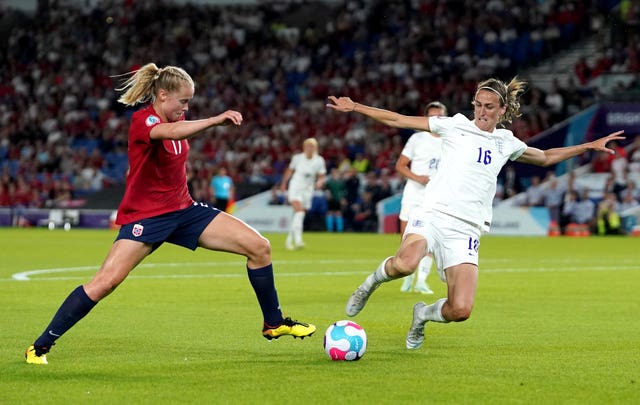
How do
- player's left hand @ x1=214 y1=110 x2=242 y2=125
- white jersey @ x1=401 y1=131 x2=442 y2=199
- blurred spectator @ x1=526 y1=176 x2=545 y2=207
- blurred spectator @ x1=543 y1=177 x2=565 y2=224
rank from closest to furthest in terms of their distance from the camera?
player's left hand @ x1=214 y1=110 x2=242 y2=125, white jersey @ x1=401 y1=131 x2=442 y2=199, blurred spectator @ x1=543 y1=177 x2=565 y2=224, blurred spectator @ x1=526 y1=176 x2=545 y2=207

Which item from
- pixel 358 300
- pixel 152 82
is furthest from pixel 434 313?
pixel 152 82

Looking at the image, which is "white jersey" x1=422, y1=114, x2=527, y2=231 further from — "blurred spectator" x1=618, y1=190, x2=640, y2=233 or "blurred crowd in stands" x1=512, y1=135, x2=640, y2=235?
"blurred spectator" x1=618, y1=190, x2=640, y2=233

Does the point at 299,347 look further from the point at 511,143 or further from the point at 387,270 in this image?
the point at 511,143

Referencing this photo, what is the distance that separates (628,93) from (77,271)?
23.0 metres

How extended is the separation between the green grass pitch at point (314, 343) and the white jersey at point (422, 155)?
1525 millimetres

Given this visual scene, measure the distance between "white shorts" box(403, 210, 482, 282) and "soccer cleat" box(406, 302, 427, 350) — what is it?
14.0 inches

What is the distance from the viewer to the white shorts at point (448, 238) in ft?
31.8

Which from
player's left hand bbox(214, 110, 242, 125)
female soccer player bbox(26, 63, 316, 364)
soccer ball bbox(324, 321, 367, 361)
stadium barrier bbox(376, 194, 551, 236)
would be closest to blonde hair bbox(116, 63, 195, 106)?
female soccer player bbox(26, 63, 316, 364)

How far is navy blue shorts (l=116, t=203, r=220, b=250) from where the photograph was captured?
9.12m

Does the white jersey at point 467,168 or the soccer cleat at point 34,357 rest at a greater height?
the white jersey at point 467,168

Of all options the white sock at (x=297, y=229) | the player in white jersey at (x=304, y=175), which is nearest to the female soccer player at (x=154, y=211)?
the white sock at (x=297, y=229)

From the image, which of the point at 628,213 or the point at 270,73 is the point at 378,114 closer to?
the point at 628,213

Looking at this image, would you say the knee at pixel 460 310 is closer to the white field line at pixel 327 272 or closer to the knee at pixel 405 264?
the knee at pixel 405 264

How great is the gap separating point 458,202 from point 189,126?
2.54m
